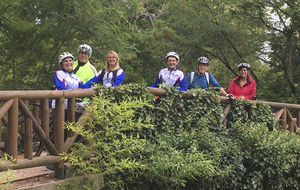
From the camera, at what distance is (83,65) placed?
6453 mm

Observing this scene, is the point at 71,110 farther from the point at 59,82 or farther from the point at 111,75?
the point at 111,75

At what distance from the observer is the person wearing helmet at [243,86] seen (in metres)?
8.18

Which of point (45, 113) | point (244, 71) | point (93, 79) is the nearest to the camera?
point (45, 113)

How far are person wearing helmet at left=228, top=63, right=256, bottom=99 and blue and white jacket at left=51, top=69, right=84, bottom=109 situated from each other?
3713mm

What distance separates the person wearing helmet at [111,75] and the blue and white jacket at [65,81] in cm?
28

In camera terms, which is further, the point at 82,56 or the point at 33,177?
Answer: the point at 82,56

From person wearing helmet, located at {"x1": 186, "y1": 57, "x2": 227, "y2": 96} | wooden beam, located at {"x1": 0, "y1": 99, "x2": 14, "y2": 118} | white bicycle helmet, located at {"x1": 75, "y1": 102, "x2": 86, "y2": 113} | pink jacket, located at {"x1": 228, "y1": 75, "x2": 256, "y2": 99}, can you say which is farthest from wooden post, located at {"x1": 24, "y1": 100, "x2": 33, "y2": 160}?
pink jacket, located at {"x1": 228, "y1": 75, "x2": 256, "y2": 99}

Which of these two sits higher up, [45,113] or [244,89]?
[244,89]

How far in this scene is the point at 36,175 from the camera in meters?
5.39

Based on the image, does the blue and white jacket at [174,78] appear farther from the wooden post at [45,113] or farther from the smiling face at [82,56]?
the wooden post at [45,113]

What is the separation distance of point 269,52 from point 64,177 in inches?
490

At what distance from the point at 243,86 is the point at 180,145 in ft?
8.88

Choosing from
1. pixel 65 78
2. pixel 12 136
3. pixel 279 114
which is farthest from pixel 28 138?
pixel 279 114

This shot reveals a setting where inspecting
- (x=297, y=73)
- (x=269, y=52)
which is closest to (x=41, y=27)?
(x=269, y=52)
